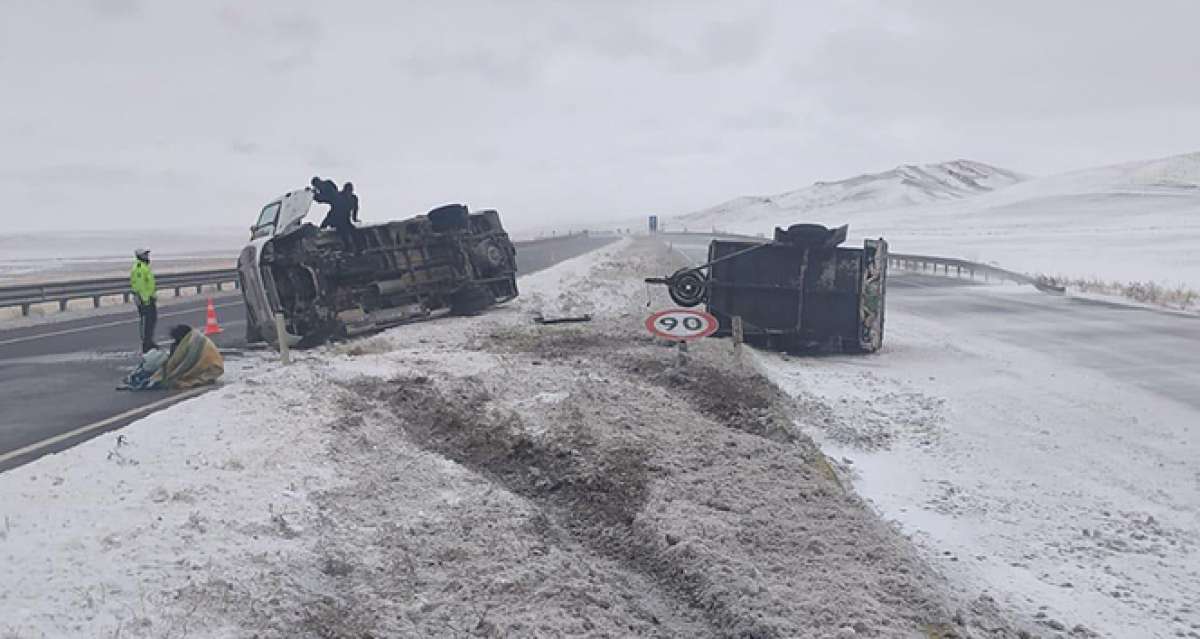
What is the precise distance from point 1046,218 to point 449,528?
363ft

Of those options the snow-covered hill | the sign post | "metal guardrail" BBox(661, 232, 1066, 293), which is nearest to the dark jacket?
the sign post

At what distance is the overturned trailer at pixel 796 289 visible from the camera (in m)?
17.0

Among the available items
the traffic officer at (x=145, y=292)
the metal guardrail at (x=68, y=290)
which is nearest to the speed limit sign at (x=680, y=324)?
the traffic officer at (x=145, y=292)

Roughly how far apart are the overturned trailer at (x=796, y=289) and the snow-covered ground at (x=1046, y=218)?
25337 mm

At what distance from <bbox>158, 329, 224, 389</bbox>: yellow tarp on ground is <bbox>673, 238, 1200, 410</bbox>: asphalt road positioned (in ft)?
45.4

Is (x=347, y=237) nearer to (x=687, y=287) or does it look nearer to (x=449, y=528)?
(x=687, y=287)

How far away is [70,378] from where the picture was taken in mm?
13664

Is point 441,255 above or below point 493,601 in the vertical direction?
above

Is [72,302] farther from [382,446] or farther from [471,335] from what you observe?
[382,446]

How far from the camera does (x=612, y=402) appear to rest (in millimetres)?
9477

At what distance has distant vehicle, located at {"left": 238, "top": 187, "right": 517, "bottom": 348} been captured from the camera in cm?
1586

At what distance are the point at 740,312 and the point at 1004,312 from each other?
13.0 metres

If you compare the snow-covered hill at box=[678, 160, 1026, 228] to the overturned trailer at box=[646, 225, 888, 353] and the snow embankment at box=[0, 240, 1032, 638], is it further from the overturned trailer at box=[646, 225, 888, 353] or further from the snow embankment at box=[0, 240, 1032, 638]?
the snow embankment at box=[0, 240, 1032, 638]

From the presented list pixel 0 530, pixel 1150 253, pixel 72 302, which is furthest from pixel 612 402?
pixel 1150 253
